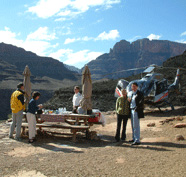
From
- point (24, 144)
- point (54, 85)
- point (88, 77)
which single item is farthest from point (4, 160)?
point (54, 85)

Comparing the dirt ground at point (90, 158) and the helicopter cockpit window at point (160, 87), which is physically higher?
the helicopter cockpit window at point (160, 87)

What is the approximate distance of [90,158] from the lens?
4.91m

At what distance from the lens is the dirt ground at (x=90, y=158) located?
4047 millimetres

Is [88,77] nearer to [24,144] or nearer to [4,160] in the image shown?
[24,144]

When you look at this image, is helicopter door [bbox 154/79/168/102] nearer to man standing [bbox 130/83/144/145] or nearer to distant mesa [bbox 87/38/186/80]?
man standing [bbox 130/83/144/145]

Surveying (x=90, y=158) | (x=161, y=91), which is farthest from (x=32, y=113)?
(x=161, y=91)

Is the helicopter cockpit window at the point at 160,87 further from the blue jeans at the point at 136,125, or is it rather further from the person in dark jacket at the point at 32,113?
the person in dark jacket at the point at 32,113

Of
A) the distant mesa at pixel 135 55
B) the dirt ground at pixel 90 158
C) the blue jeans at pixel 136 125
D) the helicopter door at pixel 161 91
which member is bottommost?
the dirt ground at pixel 90 158

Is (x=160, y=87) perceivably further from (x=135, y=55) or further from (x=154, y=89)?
(x=135, y=55)

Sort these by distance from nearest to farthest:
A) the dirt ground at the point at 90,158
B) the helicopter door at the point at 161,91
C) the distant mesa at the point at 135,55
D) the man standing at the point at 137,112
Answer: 1. the dirt ground at the point at 90,158
2. the man standing at the point at 137,112
3. the helicopter door at the point at 161,91
4. the distant mesa at the point at 135,55

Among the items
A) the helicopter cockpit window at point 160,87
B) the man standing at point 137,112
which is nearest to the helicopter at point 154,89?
the helicopter cockpit window at point 160,87

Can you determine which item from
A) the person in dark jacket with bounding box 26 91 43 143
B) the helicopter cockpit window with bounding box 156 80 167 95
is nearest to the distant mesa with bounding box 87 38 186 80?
the helicopter cockpit window with bounding box 156 80 167 95

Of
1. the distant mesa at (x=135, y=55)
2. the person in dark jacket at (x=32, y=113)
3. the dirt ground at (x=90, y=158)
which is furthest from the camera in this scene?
the distant mesa at (x=135, y=55)

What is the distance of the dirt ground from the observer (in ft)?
13.3
